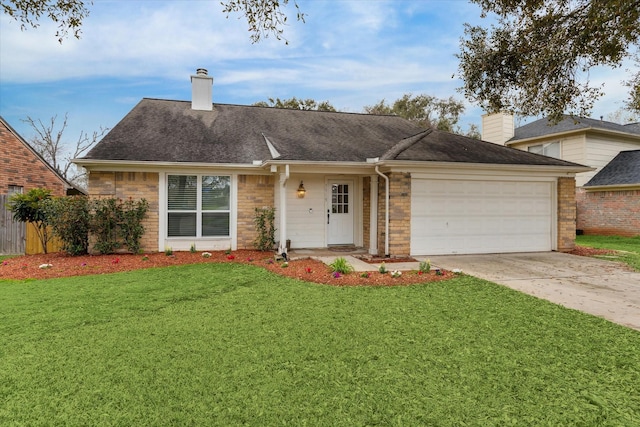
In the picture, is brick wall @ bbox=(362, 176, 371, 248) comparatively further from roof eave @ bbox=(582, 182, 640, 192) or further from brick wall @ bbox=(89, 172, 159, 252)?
roof eave @ bbox=(582, 182, 640, 192)

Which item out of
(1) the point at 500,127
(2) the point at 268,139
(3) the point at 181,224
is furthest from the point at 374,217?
(1) the point at 500,127

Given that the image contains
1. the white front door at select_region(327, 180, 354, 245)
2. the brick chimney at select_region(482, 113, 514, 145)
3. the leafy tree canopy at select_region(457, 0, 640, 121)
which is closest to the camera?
the leafy tree canopy at select_region(457, 0, 640, 121)

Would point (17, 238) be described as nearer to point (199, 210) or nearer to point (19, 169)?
point (19, 169)

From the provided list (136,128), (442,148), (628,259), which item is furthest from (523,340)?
(136,128)

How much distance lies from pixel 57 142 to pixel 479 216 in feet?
97.1

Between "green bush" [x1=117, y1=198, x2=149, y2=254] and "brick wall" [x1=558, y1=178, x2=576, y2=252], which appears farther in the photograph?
"brick wall" [x1=558, y1=178, x2=576, y2=252]

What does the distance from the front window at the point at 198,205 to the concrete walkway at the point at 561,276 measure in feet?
8.31

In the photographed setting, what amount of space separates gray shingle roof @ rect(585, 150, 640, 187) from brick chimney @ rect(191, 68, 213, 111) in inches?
671

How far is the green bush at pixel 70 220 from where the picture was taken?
373 inches

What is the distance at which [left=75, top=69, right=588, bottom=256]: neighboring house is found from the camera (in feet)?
31.5

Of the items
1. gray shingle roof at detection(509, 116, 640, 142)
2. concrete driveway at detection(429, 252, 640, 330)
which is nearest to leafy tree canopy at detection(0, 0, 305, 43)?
concrete driveway at detection(429, 252, 640, 330)

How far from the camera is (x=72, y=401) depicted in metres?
2.80

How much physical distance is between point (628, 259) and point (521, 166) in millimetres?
3539

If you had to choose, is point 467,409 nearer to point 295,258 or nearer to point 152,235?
point 295,258
